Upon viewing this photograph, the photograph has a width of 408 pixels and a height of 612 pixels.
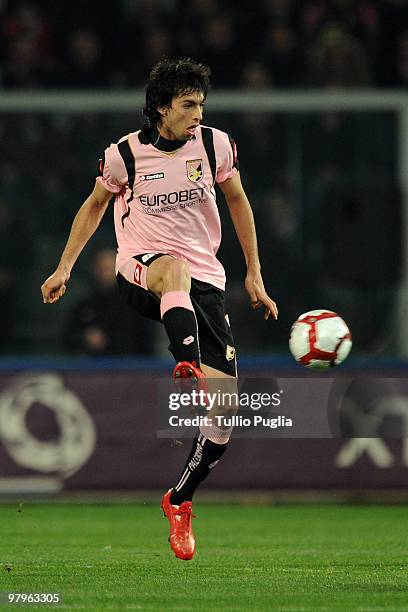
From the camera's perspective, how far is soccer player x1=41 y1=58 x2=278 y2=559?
6.75 metres

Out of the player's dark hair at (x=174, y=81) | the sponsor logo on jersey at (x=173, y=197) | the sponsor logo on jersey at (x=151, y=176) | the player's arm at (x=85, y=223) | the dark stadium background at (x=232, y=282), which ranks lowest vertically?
the dark stadium background at (x=232, y=282)

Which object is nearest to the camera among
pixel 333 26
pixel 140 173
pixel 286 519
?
pixel 140 173

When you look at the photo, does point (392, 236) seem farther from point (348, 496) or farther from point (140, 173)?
point (140, 173)

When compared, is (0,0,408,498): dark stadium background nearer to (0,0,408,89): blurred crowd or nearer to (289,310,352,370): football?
(0,0,408,89): blurred crowd

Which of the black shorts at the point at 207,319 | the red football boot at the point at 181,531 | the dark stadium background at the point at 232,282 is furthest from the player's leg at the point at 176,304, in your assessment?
the dark stadium background at the point at 232,282

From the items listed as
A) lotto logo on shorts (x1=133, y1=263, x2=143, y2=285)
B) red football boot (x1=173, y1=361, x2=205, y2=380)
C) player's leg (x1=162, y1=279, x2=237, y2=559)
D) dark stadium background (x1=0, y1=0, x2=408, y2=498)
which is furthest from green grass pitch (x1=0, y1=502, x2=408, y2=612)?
lotto logo on shorts (x1=133, y1=263, x2=143, y2=285)

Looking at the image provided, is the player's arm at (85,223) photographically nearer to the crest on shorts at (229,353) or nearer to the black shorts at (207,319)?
the black shorts at (207,319)

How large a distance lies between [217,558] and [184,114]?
8.22 ft

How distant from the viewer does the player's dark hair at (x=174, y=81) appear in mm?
6715

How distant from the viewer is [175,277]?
6652 mm

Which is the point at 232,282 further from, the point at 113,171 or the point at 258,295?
the point at 113,171

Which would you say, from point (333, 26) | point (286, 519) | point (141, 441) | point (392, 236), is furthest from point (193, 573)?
point (333, 26)

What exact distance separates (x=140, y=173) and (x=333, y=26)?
23.9ft

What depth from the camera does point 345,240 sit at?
11.5 m
